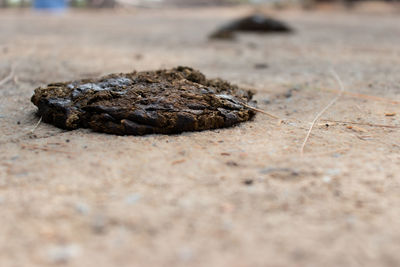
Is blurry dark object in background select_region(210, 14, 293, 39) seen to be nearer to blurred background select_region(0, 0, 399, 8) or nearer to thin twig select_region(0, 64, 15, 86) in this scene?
thin twig select_region(0, 64, 15, 86)

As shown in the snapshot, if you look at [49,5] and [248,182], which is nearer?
[248,182]

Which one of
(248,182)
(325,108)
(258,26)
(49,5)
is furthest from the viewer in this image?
(49,5)

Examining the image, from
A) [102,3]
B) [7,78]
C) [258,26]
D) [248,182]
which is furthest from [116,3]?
[248,182]

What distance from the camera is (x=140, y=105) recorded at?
6.68 feet

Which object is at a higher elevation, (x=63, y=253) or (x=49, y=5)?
(x=49, y=5)

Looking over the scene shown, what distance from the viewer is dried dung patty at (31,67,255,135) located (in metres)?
1.97

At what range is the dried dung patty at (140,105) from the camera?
6.46ft

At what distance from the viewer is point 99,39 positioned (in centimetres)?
559

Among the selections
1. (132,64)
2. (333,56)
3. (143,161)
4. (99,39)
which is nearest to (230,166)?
(143,161)

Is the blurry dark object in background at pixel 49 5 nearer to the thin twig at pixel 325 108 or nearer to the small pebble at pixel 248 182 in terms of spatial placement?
the thin twig at pixel 325 108

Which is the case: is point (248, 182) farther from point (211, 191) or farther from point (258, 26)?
point (258, 26)

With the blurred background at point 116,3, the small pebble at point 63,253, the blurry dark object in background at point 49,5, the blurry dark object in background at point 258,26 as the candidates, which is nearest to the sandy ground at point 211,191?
the small pebble at point 63,253

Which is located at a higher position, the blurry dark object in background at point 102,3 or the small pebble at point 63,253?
the blurry dark object in background at point 102,3

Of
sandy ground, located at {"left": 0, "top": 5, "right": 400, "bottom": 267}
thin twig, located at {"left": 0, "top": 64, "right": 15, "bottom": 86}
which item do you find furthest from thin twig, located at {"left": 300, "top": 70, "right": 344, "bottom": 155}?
thin twig, located at {"left": 0, "top": 64, "right": 15, "bottom": 86}
